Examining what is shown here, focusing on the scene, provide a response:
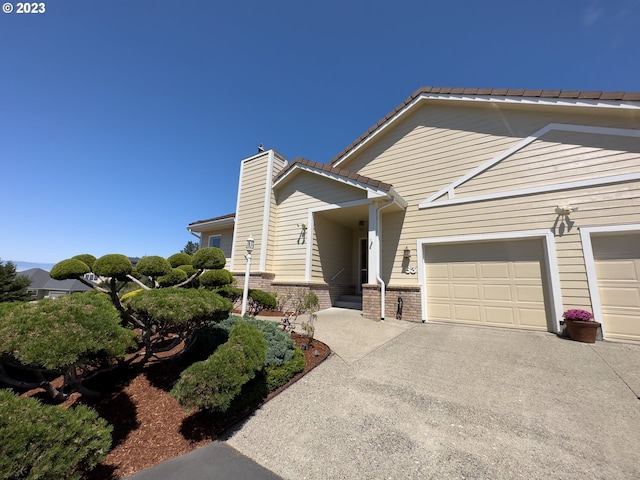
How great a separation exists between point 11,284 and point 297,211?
24689 millimetres

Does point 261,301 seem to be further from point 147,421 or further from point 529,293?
point 529,293

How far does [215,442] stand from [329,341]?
2.94m

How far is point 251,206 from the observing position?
10.4m

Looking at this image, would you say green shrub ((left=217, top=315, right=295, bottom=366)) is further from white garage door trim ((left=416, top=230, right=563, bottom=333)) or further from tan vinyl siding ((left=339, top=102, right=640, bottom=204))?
tan vinyl siding ((left=339, top=102, right=640, bottom=204))

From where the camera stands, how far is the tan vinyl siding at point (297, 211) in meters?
8.91

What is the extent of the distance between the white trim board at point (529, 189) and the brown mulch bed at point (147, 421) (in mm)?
6401

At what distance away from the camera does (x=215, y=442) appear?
277 cm

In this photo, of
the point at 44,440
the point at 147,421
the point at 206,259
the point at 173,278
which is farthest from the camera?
the point at 173,278

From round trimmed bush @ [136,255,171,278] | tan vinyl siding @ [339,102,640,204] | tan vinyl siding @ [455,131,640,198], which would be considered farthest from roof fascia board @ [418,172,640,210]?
round trimmed bush @ [136,255,171,278]

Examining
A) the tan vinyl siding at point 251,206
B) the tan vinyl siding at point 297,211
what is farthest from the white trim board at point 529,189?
the tan vinyl siding at point 251,206

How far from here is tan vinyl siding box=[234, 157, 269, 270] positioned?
10023mm

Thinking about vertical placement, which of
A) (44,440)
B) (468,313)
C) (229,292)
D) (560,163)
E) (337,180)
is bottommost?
(44,440)

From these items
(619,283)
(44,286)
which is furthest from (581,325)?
(44,286)

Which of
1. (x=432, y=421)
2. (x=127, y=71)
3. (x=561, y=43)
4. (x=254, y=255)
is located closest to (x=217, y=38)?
(x=127, y=71)
